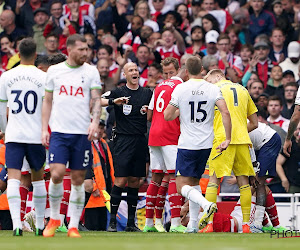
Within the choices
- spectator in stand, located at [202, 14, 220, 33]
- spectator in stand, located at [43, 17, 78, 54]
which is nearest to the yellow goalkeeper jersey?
spectator in stand, located at [202, 14, 220, 33]

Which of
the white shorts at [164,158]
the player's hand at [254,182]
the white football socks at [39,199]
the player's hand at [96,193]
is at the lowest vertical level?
the player's hand at [96,193]

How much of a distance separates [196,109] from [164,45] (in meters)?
8.33

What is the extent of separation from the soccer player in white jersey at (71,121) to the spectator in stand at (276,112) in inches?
284

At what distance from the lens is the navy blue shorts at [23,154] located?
11570 mm

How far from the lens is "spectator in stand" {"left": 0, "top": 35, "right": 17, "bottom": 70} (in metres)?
22.3

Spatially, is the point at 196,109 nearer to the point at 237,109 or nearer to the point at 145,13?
the point at 237,109

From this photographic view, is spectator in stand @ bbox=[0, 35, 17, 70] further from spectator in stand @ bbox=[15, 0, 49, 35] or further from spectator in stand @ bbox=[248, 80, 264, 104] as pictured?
spectator in stand @ bbox=[248, 80, 264, 104]

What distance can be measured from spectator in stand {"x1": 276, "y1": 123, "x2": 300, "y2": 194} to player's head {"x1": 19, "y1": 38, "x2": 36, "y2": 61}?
21.7 feet

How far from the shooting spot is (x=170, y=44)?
2114cm

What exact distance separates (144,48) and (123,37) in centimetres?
193

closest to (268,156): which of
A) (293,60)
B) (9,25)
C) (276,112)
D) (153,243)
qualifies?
(276,112)

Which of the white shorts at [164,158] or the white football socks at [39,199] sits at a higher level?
the white shorts at [164,158]

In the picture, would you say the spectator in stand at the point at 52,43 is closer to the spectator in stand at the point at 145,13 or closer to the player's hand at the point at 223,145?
the spectator in stand at the point at 145,13

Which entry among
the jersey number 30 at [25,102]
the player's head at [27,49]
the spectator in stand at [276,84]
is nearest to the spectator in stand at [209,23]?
the spectator in stand at [276,84]
